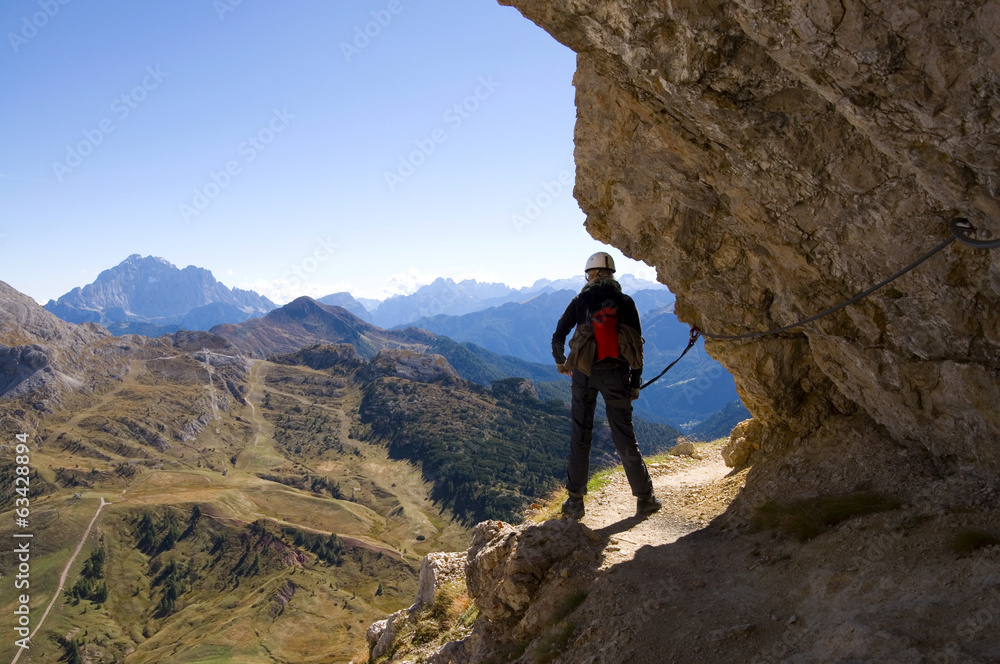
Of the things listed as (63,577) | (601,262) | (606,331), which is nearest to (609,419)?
(606,331)

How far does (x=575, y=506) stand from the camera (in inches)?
426

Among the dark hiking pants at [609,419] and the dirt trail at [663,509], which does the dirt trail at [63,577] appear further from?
the dark hiking pants at [609,419]

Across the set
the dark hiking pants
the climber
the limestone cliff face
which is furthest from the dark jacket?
the limestone cliff face

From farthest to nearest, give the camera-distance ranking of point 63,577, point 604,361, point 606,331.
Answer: point 63,577
point 604,361
point 606,331

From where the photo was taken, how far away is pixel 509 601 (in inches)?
328

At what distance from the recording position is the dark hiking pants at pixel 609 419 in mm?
9602

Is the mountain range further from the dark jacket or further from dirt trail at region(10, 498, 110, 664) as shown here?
the dark jacket

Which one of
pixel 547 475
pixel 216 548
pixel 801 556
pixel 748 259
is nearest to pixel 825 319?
pixel 748 259

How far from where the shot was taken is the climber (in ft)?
31.3

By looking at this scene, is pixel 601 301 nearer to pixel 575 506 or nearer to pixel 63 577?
pixel 575 506

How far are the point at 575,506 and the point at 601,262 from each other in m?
4.95

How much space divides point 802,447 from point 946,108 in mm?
6456

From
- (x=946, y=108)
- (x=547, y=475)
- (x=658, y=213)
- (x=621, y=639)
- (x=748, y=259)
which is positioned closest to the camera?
(x=946, y=108)

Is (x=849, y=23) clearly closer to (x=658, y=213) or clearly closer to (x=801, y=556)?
(x=658, y=213)
